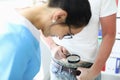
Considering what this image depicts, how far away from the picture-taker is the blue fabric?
2.48 ft

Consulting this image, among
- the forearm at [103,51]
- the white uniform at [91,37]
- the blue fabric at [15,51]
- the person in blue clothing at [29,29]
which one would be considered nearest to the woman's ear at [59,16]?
the person in blue clothing at [29,29]

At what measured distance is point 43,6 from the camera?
92 cm

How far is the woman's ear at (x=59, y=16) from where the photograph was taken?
891 mm

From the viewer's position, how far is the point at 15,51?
0.76 m

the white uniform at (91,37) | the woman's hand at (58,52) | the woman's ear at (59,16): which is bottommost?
the woman's hand at (58,52)

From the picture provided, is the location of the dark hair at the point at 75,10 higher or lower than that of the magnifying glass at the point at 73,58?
higher

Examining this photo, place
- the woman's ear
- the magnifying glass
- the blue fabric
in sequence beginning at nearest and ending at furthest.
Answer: the blue fabric → the woman's ear → the magnifying glass

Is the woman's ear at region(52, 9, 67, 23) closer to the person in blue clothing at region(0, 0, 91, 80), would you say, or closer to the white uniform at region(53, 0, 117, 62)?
the person in blue clothing at region(0, 0, 91, 80)

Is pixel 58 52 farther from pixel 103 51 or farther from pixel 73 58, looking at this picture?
pixel 103 51

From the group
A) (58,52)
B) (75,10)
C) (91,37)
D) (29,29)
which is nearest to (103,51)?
(91,37)

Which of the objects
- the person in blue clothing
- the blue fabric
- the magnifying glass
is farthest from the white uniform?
the blue fabric

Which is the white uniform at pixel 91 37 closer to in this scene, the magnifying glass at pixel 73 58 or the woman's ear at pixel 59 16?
the magnifying glass at pixel 73 58

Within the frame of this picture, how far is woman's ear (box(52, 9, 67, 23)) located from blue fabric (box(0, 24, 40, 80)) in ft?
0.40

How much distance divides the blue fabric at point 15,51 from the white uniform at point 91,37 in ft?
1.76
